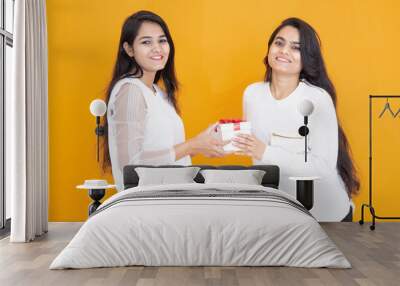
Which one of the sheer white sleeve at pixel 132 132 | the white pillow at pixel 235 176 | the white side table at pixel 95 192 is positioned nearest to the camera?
the white pillow at pixel 235 176

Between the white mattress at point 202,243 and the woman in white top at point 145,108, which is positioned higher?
the woman in white top at point 145,108

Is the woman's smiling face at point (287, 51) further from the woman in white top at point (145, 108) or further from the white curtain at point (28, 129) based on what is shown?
the white curtain at point (28, 129)

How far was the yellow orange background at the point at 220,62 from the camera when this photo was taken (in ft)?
23.1

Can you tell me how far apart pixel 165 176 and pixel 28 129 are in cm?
162

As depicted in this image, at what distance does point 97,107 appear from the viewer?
6.78 metres

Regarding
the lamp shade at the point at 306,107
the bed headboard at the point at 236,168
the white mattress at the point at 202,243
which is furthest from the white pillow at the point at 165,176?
the white mattress at the point at 202,243

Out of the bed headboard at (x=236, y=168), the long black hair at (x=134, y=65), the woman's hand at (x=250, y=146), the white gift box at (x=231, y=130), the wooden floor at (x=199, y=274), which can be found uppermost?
the long black hair at (x=134, y=65)

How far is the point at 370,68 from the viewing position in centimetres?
705

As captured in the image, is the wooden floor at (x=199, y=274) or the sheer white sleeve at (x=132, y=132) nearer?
the wooden floor at (x=199, y=274)

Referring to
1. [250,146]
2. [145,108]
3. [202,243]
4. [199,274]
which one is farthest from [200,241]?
[145,108]

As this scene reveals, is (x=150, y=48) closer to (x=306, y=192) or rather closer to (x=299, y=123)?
(x=299, y=123)

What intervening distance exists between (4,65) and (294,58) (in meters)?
3.52

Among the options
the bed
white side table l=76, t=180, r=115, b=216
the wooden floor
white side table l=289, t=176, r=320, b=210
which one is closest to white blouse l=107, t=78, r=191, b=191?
white side table l=76, t=180, r=115, b=216

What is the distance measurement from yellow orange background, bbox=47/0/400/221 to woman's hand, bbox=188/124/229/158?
0.08 meters
